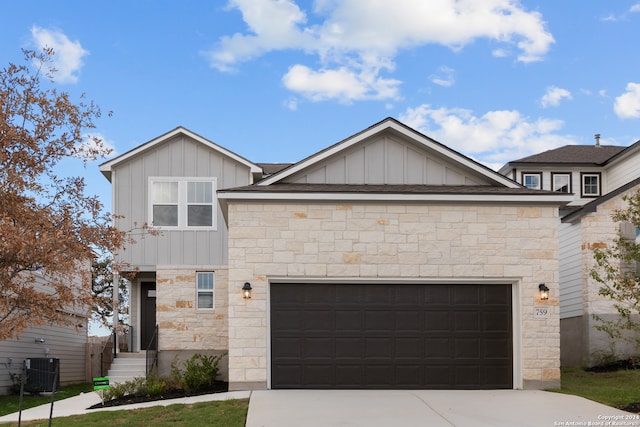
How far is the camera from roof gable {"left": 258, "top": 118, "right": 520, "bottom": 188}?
1554cm

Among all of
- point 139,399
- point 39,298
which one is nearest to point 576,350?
point 139,399

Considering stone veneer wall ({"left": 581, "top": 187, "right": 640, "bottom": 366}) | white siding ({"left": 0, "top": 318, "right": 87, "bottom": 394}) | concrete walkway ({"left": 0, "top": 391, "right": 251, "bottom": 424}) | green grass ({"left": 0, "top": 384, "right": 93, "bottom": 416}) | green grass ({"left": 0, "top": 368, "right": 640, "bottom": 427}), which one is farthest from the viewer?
white siding ({"left": 0, "top": 318, "right": 87, "bottom": 394})

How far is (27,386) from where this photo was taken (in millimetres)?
19453

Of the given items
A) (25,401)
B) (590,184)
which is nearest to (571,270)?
(590,184)

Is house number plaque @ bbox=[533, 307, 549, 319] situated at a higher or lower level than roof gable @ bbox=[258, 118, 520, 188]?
lower

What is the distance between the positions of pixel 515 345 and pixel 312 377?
Answer: 426cm

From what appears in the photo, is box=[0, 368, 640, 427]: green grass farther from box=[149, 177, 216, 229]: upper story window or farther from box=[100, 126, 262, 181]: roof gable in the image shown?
box=[100, 126, 262, 181]: roof gable

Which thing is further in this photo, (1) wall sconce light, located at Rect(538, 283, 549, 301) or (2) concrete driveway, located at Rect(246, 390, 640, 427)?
(1) wall sconce light, located at Rect(538, 283, 549, 301)

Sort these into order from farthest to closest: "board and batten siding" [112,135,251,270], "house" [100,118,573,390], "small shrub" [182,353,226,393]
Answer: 1. "board and batten siding" [112,135,251,270]
2. "small shrub" [182,353,226,393]
3. "house" [100,118,573,390]

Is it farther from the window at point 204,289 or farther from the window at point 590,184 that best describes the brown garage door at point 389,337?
the window at point 590,184

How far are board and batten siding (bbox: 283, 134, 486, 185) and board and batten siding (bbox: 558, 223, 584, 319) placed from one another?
6144mm

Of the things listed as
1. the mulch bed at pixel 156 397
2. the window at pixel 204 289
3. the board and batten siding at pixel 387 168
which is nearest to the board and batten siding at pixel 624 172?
the board and batten siding at pixel 387 168

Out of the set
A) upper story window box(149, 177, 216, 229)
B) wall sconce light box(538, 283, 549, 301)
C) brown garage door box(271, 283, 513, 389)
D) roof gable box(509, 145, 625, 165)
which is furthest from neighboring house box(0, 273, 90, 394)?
roof gable box(509, 145, 625, 165)

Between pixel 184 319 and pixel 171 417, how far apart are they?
783 cm
